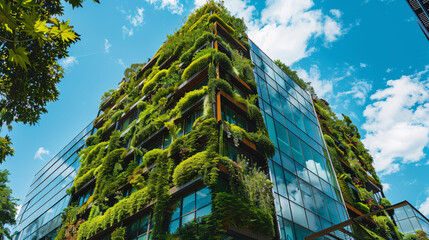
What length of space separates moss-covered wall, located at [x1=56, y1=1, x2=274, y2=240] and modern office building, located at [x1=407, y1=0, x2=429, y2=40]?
34419 millimetres

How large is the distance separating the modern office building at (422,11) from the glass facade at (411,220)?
4400cm

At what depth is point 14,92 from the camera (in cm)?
798

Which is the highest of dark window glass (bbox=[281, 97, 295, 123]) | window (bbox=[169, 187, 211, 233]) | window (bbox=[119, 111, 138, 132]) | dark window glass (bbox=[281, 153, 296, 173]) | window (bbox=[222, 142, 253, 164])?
window (bbox=[119, 111, 138, 132])

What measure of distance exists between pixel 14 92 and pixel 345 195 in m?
23.1

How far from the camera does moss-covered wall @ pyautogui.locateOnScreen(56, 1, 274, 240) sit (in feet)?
41.5

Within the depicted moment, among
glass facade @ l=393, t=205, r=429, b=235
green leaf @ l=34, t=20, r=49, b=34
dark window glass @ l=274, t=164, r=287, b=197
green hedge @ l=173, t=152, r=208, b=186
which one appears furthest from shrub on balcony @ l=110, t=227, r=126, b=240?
green leaf @ l=34, t=20, r=49, b=34

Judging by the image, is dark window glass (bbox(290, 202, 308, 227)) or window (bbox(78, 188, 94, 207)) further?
window (bbox(78, 188, 94, 207))

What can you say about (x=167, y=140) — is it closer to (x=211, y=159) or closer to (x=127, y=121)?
(x=211, y=159)

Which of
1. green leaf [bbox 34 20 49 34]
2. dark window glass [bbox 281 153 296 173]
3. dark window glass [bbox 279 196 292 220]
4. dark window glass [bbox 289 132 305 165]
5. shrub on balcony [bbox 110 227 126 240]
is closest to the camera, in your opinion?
green leaf [bbox 34 20 49 34]

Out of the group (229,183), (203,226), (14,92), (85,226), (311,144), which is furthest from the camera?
(311,144)

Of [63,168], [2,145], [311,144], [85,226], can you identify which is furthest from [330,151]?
[63,168]

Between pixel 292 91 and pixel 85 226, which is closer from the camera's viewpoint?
pixel 85 226

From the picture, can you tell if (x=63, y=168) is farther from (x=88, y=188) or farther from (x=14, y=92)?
(x=14, y=92)

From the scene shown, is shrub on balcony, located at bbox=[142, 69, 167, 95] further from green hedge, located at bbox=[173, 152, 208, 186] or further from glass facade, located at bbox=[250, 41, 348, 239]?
green hedge, located at bbox=[173, 152, 208, 186]
